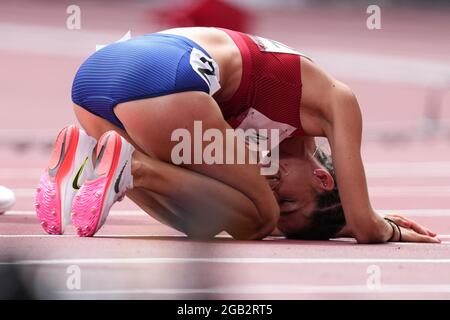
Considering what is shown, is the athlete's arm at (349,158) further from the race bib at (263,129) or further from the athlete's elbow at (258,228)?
the athlete's elbow at (258,228)

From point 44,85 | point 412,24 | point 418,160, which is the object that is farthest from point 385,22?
point 418,160

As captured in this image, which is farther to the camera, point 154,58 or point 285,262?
point 154,58

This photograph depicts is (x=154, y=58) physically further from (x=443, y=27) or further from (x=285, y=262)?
(x=443, y=27)

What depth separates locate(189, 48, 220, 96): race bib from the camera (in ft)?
14.8

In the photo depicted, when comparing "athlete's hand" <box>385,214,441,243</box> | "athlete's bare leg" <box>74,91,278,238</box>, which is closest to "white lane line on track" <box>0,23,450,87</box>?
"athlete's hand" <box>385,214,441,243</box>

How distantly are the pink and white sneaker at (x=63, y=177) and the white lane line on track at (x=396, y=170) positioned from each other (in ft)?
12.2

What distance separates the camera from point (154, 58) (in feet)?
15.0

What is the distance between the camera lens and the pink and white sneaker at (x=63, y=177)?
179 inches

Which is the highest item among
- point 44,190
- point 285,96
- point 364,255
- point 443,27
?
point 285,96

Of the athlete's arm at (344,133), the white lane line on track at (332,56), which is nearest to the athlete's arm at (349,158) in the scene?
the athlete's arm at (344,133)

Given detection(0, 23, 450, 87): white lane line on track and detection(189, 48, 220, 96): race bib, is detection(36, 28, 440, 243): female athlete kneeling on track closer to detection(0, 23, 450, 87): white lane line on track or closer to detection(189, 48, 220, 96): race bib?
detection(189, 48, 220, 96): race bib

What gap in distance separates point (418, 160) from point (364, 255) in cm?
508

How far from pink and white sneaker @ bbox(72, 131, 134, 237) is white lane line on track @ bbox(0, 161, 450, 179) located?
3.93 metres

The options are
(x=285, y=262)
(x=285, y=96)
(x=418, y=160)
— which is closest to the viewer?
(x=285, y=262)
